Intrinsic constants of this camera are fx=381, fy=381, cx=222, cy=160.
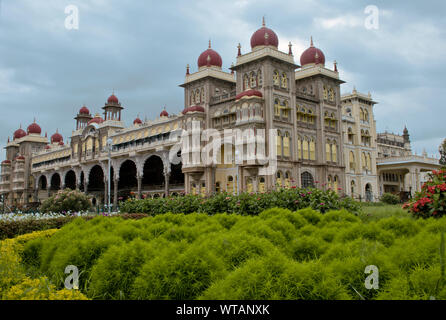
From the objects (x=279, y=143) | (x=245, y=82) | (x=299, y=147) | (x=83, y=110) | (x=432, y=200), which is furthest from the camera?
(x=83, y=110)

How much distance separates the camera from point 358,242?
5836 millimetres

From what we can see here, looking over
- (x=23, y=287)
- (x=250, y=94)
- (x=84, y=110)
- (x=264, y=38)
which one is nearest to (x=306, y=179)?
(x=250, y=94)

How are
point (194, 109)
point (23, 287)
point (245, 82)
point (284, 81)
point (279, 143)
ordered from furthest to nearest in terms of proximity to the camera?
1. point (194, 109)
2. point (284, 81)
3. point (245, 82)
4. point (279, 143)
5. point (23, 287)

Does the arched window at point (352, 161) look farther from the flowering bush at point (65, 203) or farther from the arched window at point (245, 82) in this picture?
the flowering bush at point (65, 203)

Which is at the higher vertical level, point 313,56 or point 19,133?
point 19,133

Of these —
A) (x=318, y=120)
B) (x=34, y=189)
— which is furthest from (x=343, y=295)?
(x=34, y=189)

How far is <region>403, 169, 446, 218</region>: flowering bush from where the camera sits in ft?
30.8

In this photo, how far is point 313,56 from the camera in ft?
133

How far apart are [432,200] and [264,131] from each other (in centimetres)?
2406

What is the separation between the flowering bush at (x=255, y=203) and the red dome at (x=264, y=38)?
20.8m

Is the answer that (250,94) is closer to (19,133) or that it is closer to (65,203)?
(65,203)

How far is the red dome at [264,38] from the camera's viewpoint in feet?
115

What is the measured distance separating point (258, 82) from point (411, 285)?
1251 inches
